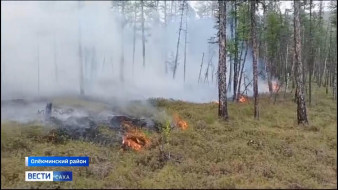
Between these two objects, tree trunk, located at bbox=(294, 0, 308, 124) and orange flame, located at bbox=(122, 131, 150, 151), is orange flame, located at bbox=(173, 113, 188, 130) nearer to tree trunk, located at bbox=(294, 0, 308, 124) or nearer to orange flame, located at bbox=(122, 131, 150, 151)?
orange flame, located at bbox=(122, 131, 150, 151)

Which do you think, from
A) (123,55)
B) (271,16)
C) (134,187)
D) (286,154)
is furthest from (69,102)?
(271,16)

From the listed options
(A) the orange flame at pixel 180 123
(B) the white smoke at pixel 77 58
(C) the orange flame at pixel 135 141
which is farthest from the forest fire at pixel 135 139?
(B) the white smoke at pixel 77 58

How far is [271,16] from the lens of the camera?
3681cm

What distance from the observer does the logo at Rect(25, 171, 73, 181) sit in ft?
37.0

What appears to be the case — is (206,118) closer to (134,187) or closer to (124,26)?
(134,187)

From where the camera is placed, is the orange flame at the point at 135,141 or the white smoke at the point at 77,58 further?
the white smoke at the point at 77,58

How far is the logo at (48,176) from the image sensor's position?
11.3 m

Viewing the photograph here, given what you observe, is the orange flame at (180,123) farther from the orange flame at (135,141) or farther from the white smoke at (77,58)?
the white smoke at (77,58)

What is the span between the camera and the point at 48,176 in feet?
37.2

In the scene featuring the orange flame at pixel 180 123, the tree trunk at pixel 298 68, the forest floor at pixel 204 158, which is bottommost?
the forest floor at pixel 204 158

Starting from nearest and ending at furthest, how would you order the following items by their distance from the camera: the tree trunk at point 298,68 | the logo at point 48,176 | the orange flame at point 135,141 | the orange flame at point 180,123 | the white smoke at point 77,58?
the logo at point 48,176, the orange flame at point 135,141, the orange flame at point 180,123, the tree trunk at point 298,68, the white smoke at point 77,58

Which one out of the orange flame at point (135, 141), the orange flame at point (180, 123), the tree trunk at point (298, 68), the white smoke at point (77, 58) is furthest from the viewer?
the white smoke at point (77, 58)

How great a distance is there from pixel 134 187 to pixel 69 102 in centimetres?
1217

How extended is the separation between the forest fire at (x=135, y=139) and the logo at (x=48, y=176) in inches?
157
